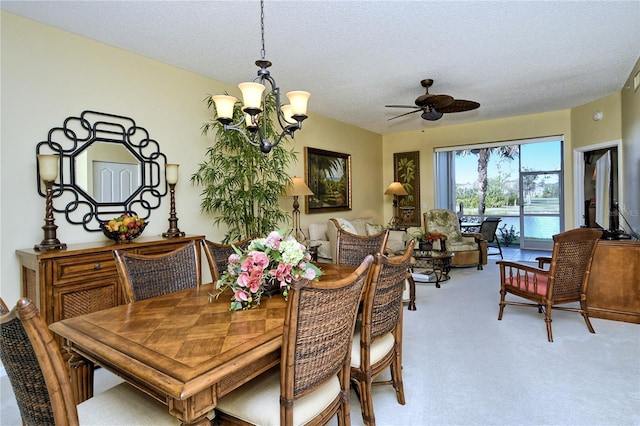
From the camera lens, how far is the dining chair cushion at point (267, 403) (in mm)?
1286

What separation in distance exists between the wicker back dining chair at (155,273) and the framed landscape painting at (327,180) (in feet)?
11.1

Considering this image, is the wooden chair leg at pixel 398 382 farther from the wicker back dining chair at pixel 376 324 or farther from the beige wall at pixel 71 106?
the beige wall at pixel 71 106

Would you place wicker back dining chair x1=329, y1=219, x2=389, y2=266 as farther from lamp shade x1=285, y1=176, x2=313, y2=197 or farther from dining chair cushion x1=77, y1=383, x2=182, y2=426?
lamp shade x1=285, y1=176, x2=313, y2=197

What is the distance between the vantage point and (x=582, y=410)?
2035mm

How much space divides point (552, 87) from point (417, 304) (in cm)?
339

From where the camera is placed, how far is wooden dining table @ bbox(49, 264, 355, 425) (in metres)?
1.05

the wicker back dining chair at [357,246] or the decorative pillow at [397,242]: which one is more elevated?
the wicker back dining chair at [357,246]

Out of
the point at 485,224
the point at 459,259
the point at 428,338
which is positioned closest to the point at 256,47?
the point at 428,338

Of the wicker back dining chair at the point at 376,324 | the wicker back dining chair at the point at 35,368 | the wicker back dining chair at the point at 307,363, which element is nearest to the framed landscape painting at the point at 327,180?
the wicker back dining chair at the point at 376,324

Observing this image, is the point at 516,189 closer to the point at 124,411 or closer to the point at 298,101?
the point at 298,101

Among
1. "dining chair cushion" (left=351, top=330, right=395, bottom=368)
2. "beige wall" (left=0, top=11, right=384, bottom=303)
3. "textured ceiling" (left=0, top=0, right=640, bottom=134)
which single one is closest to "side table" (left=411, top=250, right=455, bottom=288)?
"textured ceiling" (left=0, top=0, right=640, bottom=134)

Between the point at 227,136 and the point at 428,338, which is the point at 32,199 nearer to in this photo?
the point at 227,136

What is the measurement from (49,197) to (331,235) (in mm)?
3391

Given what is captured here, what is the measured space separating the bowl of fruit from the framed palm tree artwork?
5.55 meters
